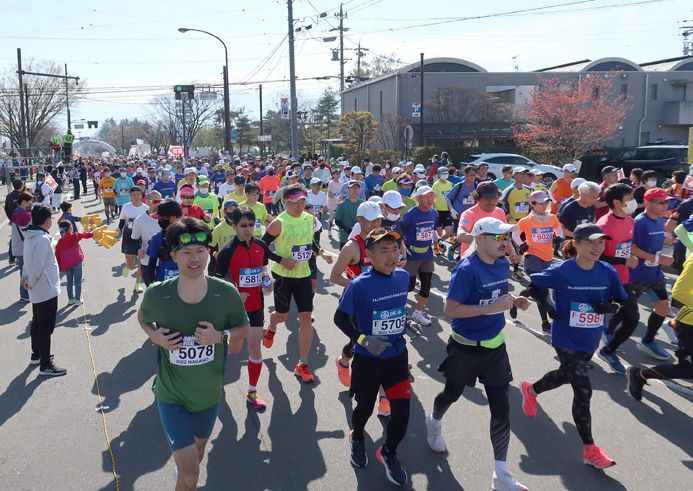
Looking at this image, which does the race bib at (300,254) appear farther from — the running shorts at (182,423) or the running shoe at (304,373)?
the running shorts at (182,423)

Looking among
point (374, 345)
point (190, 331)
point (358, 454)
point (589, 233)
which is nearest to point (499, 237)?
point (589, 233)

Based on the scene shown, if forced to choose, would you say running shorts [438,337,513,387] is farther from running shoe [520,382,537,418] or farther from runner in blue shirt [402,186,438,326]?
runner in blue shirt [402,186,438,326]

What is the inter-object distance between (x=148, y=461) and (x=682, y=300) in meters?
4.60

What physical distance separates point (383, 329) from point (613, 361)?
361 centimetres

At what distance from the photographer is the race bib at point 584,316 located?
14.1 ft

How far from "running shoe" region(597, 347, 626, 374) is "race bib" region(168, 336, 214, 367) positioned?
4.73m

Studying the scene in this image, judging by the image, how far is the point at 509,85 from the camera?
43.8 meters

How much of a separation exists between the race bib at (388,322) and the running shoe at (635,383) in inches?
107

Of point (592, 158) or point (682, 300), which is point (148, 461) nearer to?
point (682, 300)

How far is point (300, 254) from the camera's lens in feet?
19.4

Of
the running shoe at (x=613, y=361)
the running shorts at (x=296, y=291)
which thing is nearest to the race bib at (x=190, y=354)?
the running shorts at (x=296, y=291)

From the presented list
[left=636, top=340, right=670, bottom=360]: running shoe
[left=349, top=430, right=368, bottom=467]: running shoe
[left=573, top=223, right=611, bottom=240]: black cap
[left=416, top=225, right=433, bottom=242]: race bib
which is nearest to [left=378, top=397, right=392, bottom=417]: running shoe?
[left=349, top=430, right=368, bottom=467]: running shoe

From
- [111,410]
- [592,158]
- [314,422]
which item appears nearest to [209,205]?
[111,410]

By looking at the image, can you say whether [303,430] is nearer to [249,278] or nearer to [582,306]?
[249,278]
